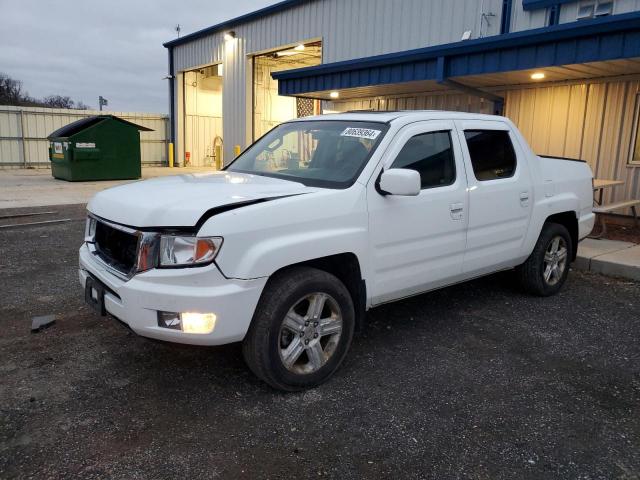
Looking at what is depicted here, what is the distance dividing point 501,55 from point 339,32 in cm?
784

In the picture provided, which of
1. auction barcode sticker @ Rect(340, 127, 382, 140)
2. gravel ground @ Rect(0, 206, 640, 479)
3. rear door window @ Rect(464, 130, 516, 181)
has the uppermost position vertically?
auction barcode sticker @ Rect(340, 127, 382, 140)

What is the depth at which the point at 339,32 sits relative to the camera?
15758 mm

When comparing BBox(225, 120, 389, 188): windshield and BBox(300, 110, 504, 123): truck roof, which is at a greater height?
BBox(300, 110, 504, 123): truck roof

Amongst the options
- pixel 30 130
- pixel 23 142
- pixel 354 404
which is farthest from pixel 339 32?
pixel 23 142

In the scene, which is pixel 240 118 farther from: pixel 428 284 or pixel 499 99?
pixel 428 284

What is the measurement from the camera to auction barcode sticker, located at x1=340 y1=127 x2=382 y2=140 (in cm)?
404

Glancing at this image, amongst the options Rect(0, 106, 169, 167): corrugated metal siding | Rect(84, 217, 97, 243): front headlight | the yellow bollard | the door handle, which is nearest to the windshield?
the door handle

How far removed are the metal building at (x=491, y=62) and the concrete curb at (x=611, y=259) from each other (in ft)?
8.64

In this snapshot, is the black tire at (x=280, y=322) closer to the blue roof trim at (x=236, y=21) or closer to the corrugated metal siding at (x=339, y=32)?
the corrugated metal siding at (x=339, y=32)

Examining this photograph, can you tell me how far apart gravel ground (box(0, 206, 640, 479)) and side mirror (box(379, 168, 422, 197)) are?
4.26ft

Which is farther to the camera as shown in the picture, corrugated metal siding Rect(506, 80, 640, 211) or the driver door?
corrugated metal siding Rect(506, 80, 640, 211)

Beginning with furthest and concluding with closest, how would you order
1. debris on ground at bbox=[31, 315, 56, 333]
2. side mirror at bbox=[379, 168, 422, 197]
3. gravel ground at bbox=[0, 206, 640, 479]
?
debris on ground at bbox=[31, 315, 56, 333] → side mirror at bbox=[379, 168, 422, 197] → gravel ground at bbox=[0, 206, 640, 479]

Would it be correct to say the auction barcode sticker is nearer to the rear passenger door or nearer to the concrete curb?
the rear passenger door

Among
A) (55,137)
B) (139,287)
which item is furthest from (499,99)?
(55,137)
